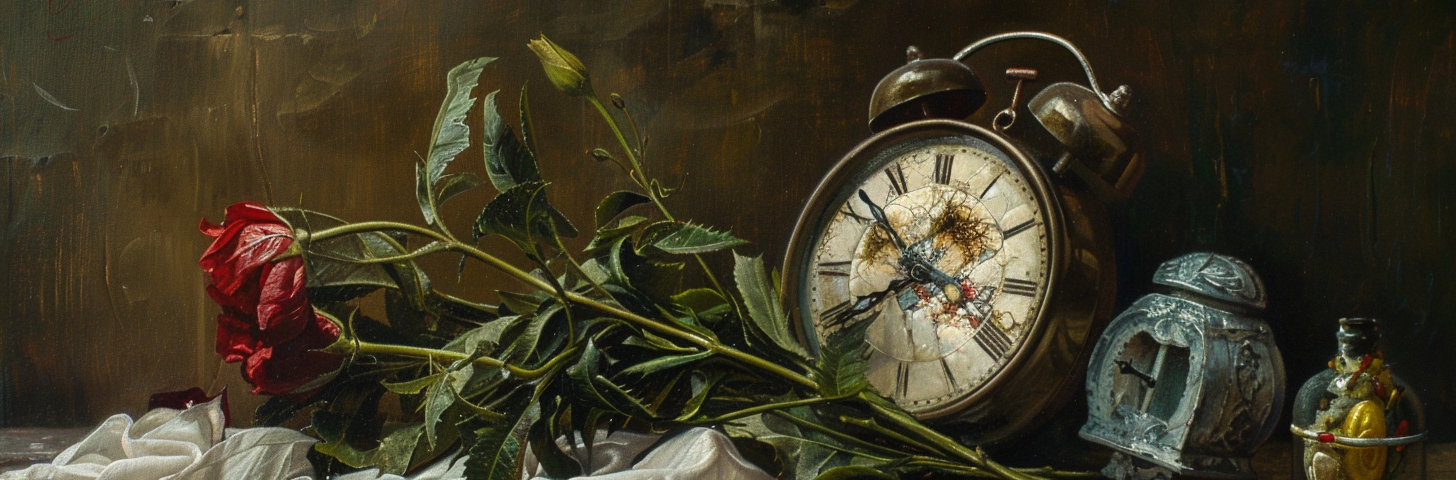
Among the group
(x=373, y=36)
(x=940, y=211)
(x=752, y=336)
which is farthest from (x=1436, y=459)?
(x=373, y=36)

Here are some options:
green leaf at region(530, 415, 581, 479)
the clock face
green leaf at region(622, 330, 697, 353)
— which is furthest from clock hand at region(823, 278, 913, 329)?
green leaf at region(530, 415, 581, 479)

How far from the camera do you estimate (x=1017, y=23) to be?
0.82m

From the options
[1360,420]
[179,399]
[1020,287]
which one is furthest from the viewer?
[179,399]

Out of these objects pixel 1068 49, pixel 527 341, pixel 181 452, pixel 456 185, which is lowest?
pixel 181 452

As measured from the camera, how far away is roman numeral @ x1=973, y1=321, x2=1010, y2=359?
71 cm

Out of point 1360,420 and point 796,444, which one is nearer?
point 1360,420

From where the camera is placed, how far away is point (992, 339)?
716 mm

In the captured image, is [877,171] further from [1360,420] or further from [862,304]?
[1360,420]

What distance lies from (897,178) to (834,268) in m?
0.08

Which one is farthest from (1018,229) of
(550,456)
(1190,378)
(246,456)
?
(246,456)

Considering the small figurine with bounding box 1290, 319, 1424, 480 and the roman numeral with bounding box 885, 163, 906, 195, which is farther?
the roman numeral with bounding box 885, 163, 906, 195

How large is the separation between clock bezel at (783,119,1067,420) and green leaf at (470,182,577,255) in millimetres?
190

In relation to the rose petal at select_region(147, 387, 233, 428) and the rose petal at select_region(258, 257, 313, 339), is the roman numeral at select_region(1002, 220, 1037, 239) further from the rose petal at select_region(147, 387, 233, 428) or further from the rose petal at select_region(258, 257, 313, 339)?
the rose petal at select_region(147, 387, 233, 428)

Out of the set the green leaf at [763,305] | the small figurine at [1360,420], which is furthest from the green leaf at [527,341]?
the small figurine at [1360,420]
